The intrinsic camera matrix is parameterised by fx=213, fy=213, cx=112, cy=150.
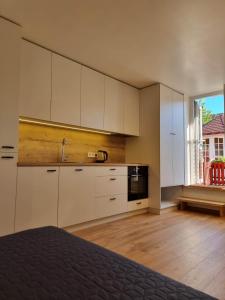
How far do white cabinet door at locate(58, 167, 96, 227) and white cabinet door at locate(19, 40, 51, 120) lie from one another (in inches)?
31.0

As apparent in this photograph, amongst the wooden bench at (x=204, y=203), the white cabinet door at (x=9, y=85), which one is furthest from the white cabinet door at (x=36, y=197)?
the wooden bench at (x=204, y=203)

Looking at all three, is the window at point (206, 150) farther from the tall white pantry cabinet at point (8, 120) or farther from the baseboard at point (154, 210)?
the tall white pantry cabinet at point (8, 120)

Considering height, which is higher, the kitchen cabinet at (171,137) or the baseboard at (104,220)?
the kitchen cabinet at (171,137)

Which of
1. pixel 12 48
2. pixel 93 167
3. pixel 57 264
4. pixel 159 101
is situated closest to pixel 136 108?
pixel 159 101

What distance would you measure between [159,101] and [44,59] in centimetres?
209

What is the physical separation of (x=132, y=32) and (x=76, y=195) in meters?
2.07

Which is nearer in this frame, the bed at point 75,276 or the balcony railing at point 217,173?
the bed at point 75,276

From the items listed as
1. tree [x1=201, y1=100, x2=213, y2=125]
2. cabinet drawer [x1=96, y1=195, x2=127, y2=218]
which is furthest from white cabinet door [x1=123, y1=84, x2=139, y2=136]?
tree [x1=201, y1=100, x2=213, y2=125]

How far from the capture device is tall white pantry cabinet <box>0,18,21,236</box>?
80.8 inches

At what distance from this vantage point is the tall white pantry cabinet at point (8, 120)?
6.73 feet

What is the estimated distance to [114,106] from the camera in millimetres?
3676

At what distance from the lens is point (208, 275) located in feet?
5.62

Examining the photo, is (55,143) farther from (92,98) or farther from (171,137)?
(171,137)

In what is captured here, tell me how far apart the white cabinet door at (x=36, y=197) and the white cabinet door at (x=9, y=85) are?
359 mm
